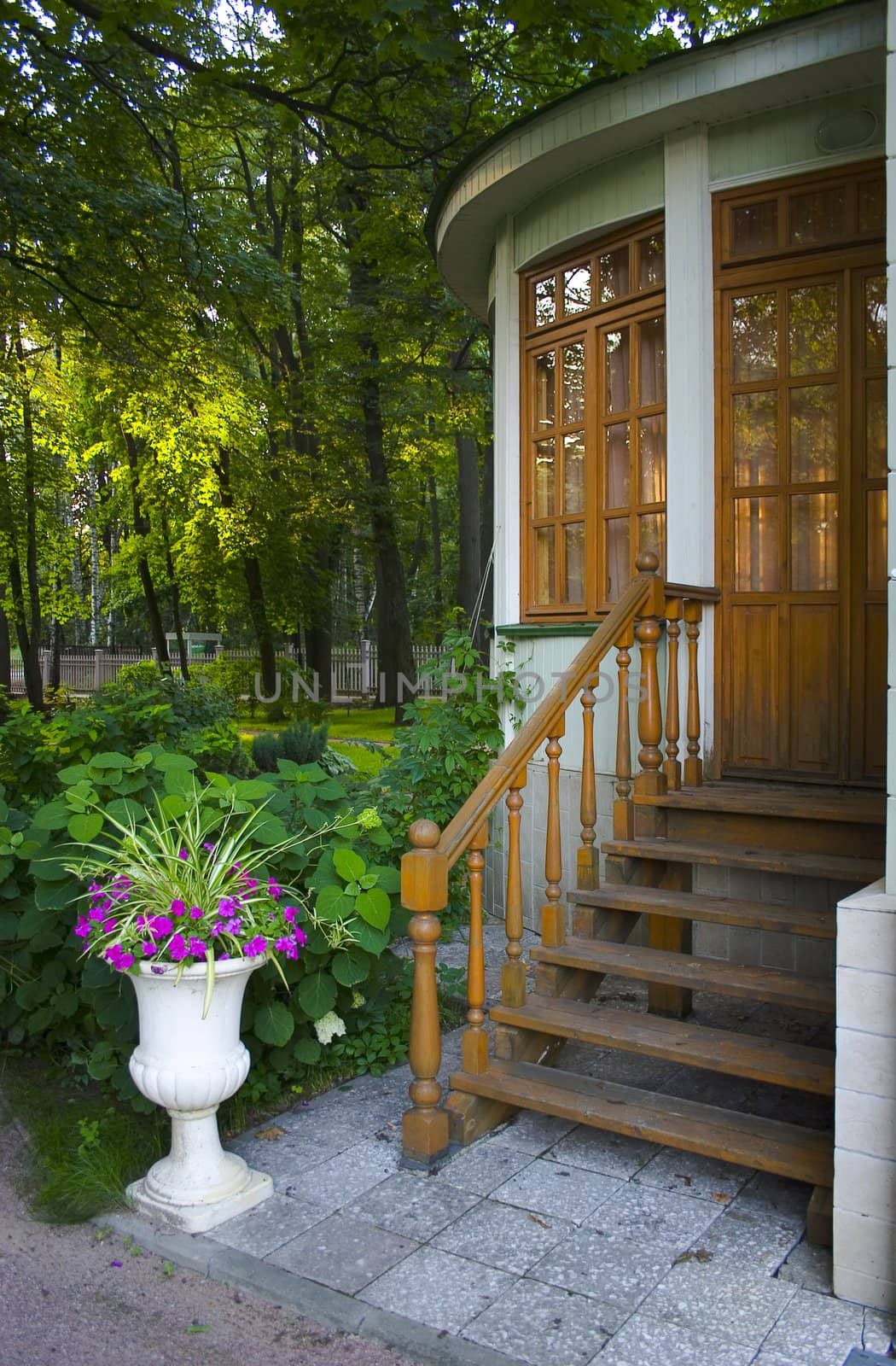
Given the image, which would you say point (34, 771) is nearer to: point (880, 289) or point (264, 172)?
point (880, 289)

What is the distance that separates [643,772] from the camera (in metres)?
4.66

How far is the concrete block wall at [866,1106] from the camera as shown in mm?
2689

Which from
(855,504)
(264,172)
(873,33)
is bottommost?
(855,504)

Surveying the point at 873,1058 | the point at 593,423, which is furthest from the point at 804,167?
the point at 873,1058

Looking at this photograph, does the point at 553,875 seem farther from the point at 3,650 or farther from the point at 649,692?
the point at 3,650

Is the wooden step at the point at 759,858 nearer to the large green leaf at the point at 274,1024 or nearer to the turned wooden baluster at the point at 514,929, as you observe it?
the turned wooden baluster at the point at 514,929

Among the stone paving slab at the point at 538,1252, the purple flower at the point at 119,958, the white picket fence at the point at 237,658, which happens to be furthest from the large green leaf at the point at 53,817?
the white picket fence at the point at 237,658

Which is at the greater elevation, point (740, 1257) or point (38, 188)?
point (38, 188)

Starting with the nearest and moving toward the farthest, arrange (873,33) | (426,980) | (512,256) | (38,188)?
1. (426,980)
2. (873,33)
3. (512,256)
4. (38,188)

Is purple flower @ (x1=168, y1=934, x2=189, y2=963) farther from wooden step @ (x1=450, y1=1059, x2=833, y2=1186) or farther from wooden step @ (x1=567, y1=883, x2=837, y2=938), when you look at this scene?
wooden step @ (x1=567, y1=883, x2=837, y2=938)

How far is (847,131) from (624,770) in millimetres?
2977

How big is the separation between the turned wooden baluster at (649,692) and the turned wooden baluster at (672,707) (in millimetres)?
133

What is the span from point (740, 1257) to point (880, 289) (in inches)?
153

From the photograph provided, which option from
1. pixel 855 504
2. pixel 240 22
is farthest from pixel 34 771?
pixel 240 22
